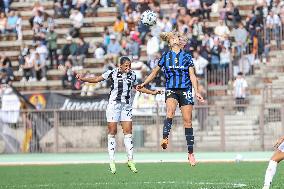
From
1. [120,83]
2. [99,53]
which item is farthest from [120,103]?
[99,53]

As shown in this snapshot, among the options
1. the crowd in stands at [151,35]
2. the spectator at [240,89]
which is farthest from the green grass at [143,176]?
the crowd in stands at [151,35]

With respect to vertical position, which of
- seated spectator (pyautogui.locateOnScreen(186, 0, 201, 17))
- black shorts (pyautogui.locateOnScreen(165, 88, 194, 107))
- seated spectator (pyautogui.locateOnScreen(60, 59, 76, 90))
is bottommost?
black shorts (pyautogui.locateOnScreen(165, 88, 194, 107))

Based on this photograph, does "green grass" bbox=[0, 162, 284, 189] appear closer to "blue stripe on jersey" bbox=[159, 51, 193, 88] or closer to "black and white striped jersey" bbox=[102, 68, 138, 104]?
"black and white striped jersey" bbox=[102, 68, 138, 104]

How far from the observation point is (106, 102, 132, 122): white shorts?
2100 cm

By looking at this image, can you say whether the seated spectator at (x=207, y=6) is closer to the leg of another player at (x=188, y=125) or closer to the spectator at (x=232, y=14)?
the spectator at (x=232, y=14)

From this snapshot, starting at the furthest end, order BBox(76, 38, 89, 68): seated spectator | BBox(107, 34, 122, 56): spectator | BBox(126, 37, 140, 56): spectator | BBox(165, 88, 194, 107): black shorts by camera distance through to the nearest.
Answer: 1. BBox(76, 38, 89, 68): seated spectator
2. BBox(107, 34, 122, 56): spectator
3. BBox(126, 37, 140, 56): spectator
4. BBox(165, 88, 194, 107): black shorts

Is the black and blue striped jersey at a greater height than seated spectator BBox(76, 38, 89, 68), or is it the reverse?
seated spectator BBox(76, 38, 89, 68)

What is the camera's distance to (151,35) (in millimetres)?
36344

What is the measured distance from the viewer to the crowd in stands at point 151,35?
34031 mm

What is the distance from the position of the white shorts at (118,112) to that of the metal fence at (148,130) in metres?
10.7

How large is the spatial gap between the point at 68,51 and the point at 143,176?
17784 millimetres

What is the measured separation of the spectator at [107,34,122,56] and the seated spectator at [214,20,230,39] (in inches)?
146

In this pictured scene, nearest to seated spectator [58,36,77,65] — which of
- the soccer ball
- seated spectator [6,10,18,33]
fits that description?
seated spectator [6,10,18,33]

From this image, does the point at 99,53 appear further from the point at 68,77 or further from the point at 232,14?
the point at 232,14
